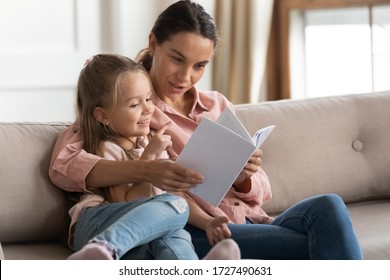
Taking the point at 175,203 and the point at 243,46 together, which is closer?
the point at 175,203

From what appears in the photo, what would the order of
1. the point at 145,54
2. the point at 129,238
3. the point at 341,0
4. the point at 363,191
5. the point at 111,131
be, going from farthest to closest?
the point at 341,0, the point at 363,191, the point at 145,54, the point at 111,131, the point at 129,238

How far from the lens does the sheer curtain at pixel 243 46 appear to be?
3.89 meters

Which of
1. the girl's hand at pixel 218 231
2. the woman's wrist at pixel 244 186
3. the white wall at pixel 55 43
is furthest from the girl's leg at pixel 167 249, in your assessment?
the white wall at pixel 55 43

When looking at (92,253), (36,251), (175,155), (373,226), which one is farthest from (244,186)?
(92,253)

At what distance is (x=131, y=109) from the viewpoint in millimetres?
2102

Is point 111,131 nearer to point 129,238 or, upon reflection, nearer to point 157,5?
point 129,238

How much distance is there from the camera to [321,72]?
13.1 ft

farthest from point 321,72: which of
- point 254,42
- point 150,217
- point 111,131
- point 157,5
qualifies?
point 150,217

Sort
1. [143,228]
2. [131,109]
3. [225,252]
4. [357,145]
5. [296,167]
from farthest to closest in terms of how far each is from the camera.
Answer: [357,145] < [296,167] < [131,109] < [143,228] < [225,252]

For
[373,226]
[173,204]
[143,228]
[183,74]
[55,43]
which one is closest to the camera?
[143,228]

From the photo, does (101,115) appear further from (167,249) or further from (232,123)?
(167,249)

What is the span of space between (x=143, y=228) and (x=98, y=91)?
0.47m

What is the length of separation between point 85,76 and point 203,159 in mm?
388

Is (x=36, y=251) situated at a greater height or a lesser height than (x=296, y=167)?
lesser
